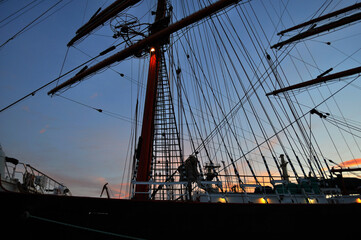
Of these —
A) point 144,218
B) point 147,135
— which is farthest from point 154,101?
point 144,218

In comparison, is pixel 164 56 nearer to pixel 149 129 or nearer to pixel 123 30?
pixel 123 30

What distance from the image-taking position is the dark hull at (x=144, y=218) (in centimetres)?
388

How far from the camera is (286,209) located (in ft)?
16.3

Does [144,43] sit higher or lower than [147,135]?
higher

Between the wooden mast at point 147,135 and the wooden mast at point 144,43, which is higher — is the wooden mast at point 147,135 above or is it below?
below

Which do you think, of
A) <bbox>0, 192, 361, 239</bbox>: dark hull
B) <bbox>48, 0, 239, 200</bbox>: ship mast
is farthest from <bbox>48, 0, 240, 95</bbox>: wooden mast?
Answer: <bbox>0, 192, 361, 239</bbox>: dark hull

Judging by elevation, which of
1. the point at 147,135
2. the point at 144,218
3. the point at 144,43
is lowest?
the point at 144,218

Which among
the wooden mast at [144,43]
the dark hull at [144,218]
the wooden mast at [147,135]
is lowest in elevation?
the dark hull at [144,218]

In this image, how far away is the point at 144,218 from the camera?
4293 millimetres

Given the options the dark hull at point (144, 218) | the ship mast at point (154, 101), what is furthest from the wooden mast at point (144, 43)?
the dark hull at point (144, 218)

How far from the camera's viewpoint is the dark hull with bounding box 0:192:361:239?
388cm

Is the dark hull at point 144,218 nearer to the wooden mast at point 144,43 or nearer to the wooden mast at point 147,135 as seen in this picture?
the wooden mast at point 147,135

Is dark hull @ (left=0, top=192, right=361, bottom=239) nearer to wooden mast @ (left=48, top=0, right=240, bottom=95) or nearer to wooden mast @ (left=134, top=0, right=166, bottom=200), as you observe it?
wooden mast @ (left=134, top=0, right=166, bottom=200)

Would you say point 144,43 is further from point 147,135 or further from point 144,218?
point 144,218
